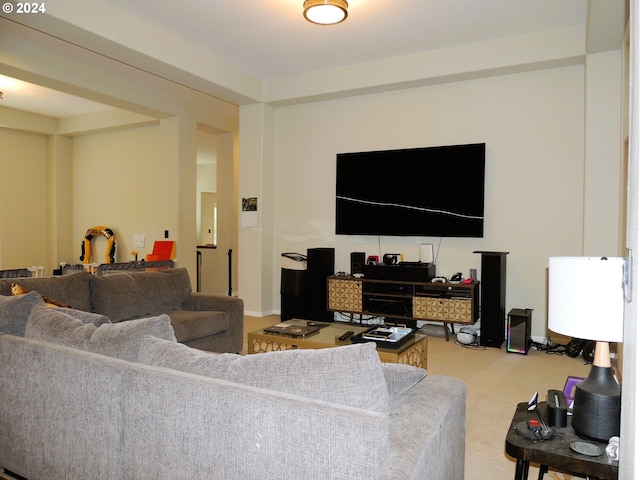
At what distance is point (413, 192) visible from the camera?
206 inches

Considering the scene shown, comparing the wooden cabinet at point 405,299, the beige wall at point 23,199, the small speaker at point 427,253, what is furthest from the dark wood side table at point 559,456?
the beige wall at point 23,199

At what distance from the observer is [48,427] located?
68.2 inches

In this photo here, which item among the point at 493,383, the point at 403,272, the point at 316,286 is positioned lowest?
the point at 493,383

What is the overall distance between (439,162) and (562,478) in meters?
3.51

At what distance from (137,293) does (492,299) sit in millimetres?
3221

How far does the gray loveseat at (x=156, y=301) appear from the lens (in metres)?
3.33

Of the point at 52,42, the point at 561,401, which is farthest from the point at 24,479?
the point at 52,42

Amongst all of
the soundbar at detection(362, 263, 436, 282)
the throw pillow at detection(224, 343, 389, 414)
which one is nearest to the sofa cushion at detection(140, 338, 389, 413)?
the throw pillow at detection(224, 343, 389, 414)

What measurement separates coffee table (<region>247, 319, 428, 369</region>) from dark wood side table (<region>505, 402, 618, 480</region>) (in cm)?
132

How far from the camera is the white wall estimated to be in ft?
15.2

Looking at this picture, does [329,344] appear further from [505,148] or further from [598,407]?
[505,148]

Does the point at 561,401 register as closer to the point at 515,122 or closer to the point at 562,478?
the point at 562,478

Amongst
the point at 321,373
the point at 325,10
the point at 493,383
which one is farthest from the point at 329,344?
the point at 325,10

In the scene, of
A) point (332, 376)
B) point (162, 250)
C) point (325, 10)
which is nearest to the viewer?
point (332, 376)
